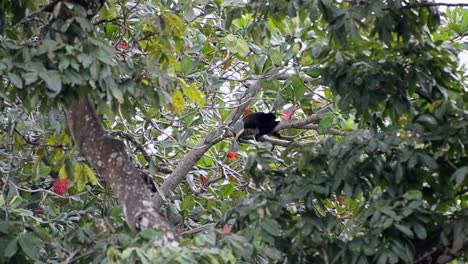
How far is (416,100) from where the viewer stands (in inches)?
147

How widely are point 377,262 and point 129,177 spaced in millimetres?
1016

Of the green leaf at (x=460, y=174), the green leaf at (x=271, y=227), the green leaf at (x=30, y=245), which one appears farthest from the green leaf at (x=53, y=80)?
the green leaf at (x=460, y=174)

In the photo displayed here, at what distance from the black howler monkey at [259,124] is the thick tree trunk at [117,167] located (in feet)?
6.47

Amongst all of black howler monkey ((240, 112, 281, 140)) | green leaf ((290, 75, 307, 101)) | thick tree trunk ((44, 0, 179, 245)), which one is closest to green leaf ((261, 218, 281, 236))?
thick tree trunk ((44, 0, 179, 245))

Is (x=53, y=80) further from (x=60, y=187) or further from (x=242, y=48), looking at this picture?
(x=60, y=187)

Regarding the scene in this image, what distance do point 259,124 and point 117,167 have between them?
251cm

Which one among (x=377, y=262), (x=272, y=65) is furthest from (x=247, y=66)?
(x=377, y=262)

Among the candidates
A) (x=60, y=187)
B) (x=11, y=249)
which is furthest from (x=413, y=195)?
(x=60, y=187)

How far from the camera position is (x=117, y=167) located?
3.38 meters

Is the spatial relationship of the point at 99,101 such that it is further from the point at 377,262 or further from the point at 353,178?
the point at 377,262

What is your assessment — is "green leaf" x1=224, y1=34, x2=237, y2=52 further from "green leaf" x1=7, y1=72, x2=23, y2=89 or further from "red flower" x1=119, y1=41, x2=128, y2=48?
"green leaf" x1=7, y1=72, x2=23, y2=89

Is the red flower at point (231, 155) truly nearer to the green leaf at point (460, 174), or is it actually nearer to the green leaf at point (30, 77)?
the green leaf at point (30, 77)

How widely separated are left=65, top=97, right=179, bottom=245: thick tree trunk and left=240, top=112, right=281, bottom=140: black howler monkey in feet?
6.47

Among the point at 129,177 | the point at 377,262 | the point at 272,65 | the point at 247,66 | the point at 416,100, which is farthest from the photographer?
the point at 247,66
